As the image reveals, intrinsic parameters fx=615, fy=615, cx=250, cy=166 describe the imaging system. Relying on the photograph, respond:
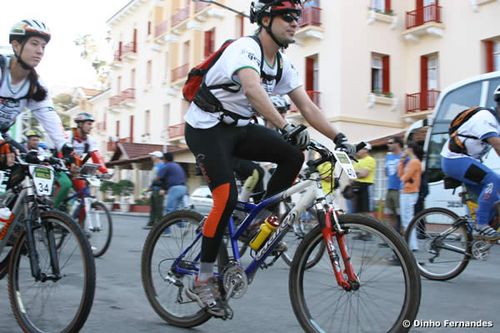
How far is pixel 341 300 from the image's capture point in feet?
10.7

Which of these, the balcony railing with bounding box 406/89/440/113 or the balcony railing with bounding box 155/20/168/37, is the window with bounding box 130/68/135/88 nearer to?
the balcony railing with bounding box 155/20/168/37

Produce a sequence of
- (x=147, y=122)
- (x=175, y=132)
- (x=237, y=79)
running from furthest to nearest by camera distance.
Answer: (x=147, y=122)
(x=175, y=132)
(x=237, y=79)

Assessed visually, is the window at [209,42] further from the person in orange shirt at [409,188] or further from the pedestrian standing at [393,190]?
the person in orange shirt at [409,188]

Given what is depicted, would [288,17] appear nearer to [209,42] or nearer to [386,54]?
[386,54]

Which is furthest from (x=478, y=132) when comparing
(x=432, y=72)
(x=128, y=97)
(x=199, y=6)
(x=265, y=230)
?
(x=128, y=97)

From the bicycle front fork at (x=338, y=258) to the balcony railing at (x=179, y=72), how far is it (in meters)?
32.1

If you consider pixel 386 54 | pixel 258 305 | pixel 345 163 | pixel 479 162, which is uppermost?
pixel 386 54

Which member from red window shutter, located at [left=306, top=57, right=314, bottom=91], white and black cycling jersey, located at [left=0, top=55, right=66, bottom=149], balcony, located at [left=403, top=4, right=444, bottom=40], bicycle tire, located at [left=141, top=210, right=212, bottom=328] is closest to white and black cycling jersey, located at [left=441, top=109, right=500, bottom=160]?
bicycle tire, located at [left=141, top=210, right=212, bottom=328]

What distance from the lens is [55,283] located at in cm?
358

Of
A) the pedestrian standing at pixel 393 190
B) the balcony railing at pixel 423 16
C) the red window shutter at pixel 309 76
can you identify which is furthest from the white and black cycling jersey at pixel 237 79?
the red window shutter at pixel 309 76

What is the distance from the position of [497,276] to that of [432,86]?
17.1m

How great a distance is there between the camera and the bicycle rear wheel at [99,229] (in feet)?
25.7

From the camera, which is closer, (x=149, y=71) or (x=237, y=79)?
(x=237, y=79)

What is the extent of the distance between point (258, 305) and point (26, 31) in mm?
2626
